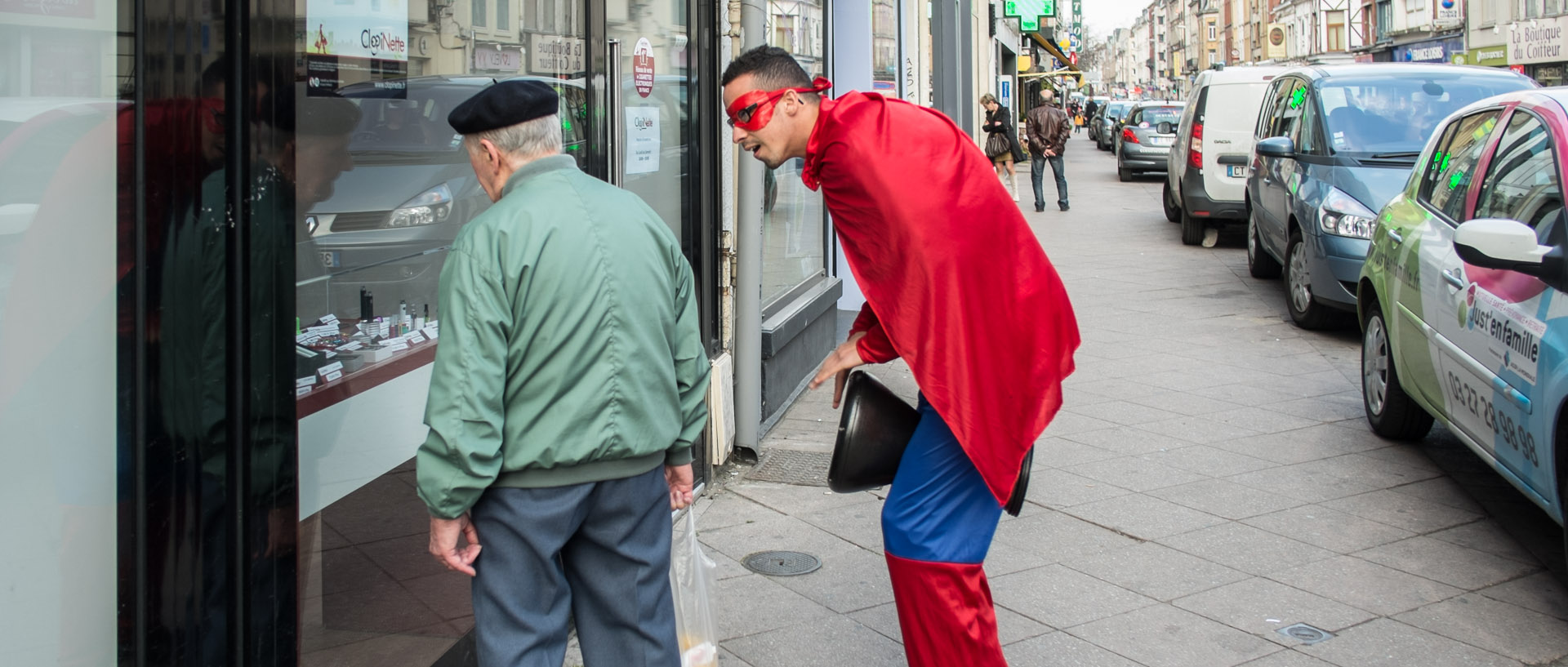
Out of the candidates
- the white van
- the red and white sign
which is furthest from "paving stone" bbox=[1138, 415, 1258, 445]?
the white van

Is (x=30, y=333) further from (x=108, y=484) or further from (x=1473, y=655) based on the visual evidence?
(x=1473, y=655)

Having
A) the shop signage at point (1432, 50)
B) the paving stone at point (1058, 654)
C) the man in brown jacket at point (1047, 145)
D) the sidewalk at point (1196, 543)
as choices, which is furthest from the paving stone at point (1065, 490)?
the shop signage at point (1432, 50)

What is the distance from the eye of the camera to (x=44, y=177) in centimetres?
205

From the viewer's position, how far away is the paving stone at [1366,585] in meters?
4.19

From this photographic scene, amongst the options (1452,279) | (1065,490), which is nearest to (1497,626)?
(1452,279)

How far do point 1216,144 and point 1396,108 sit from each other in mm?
4241

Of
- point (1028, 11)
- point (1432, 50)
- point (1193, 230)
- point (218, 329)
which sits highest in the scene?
point (1432, 50)

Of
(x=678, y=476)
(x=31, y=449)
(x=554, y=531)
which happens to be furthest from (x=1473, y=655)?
(x=31, y=449)

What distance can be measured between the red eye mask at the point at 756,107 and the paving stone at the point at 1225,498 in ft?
9.80

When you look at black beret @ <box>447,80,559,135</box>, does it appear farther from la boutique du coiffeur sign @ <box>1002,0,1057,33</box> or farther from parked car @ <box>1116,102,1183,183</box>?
la boutique du coiffeur sign @ <box>1002,0,1057,33</box>

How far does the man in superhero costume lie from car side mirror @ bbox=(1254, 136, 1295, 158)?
708cm

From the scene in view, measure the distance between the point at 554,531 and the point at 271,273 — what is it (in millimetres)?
708

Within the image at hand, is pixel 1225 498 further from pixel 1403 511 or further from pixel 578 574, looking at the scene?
pixel 578 574

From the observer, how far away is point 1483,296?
4.68 m
